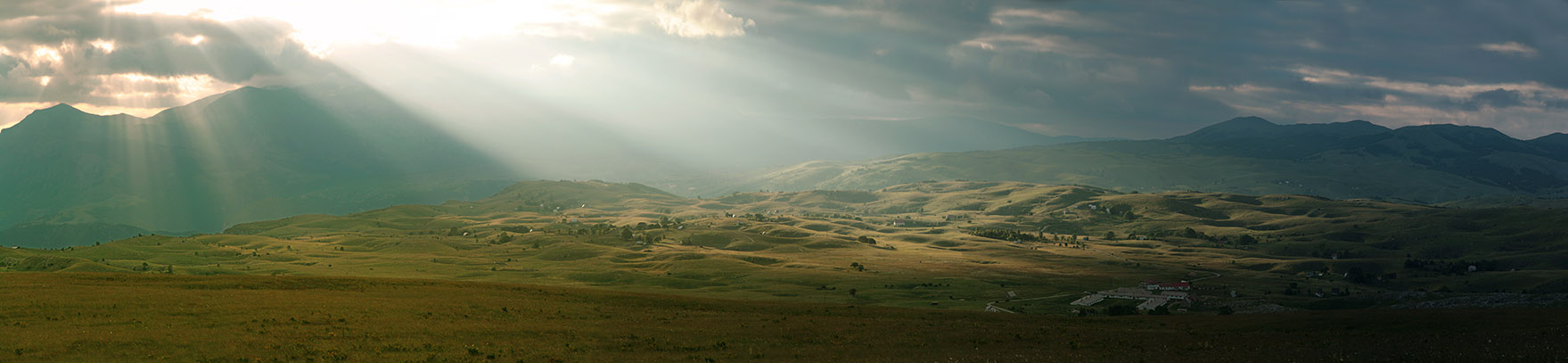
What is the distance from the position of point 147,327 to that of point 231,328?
17.7 ft

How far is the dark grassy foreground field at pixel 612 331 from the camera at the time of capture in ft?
174

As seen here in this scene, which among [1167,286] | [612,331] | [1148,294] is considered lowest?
[1167,286]

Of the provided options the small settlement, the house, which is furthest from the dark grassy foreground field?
the house

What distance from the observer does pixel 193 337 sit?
55.7 meters

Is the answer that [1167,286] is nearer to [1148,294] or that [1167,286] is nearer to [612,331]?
[1148,294]

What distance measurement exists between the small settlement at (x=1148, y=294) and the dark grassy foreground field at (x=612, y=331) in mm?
77117

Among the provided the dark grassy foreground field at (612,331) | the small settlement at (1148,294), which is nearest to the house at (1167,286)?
the small settlement at (1148,294)

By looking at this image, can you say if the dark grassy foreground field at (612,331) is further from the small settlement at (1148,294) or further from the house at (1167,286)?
the house at (1167,286)

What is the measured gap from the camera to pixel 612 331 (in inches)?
2653

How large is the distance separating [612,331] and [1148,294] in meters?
144

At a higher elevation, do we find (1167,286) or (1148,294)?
(1148,294)

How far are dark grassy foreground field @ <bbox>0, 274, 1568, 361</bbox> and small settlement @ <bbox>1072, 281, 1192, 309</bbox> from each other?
77117mm

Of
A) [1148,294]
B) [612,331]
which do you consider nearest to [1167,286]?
[1148,294]

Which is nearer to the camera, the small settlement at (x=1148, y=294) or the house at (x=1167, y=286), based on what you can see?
the small settlement at (x=1148, y=294)
